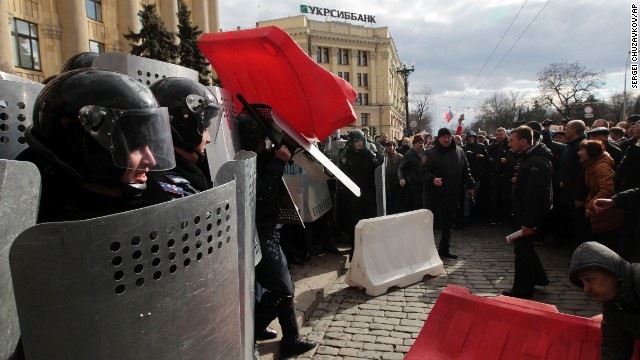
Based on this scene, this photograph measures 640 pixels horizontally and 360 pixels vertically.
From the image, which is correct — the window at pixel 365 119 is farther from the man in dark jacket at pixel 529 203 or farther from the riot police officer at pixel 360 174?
the man in dark jacket at pixel 529 203

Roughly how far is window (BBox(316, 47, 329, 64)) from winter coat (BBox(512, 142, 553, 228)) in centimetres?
6312

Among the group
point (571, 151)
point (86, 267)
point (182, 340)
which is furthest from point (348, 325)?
point (571, 151)

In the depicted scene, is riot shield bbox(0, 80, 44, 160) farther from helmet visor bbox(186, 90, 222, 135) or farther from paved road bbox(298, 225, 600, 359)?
paved road bbox(298, 225, 600, 359)

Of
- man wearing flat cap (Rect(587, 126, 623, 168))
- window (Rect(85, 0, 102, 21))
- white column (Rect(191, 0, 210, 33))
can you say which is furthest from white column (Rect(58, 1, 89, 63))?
man wearing flat cap (Rect(587, 126, 623, 168))

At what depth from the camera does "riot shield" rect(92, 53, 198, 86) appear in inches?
98.3

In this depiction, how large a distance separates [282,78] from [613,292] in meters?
2.73

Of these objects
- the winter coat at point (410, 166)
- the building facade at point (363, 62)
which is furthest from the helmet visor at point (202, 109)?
the building facade at point (363, 62)

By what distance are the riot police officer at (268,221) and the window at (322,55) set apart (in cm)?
6449

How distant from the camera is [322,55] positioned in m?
65.6

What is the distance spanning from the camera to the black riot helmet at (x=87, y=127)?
52.2 inches

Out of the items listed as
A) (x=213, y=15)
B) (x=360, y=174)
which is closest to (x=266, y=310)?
(x=360, y=174)

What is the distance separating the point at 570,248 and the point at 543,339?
15.6 ft

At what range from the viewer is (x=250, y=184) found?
180 cm

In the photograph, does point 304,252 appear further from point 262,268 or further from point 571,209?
point 571,209
